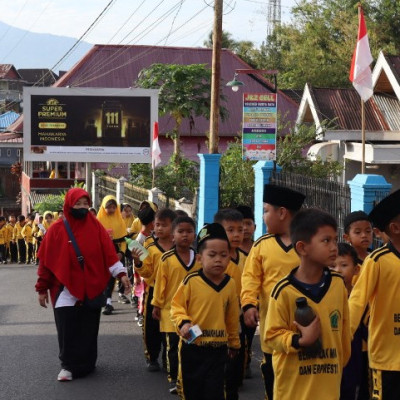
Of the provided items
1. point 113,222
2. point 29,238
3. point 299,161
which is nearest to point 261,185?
point 113,222

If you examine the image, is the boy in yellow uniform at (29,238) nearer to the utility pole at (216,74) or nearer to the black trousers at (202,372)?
the utility pole at (216,74)

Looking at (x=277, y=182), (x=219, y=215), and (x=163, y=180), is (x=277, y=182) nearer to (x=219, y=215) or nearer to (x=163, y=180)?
(x=219, y=215)

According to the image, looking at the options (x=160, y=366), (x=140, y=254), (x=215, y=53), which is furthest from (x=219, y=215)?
(x=215, y=53)

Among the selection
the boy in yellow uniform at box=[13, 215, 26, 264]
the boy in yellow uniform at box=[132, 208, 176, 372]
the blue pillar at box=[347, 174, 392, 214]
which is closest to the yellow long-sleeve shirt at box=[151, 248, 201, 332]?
the boy in yellow uniform at box=[132, 208, 176, 372]

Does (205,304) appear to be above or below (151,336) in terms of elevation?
above

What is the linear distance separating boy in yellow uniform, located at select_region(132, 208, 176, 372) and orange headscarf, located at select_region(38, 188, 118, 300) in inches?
19.0

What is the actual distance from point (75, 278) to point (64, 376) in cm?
97

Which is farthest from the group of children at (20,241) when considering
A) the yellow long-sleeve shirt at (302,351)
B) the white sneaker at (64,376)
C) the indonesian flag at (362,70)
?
the yellow long-sleeve shirt at (302,351)

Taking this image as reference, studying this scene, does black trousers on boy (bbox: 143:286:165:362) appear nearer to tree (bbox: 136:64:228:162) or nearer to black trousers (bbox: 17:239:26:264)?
tree (bbox: 136:64:228:162)

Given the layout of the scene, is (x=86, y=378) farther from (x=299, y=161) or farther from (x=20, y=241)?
(x=20, y=241)

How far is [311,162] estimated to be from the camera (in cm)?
2148

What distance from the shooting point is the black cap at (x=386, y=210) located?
5.63m

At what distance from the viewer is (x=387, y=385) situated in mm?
5766

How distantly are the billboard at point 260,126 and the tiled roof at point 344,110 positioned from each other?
881 centimetres
